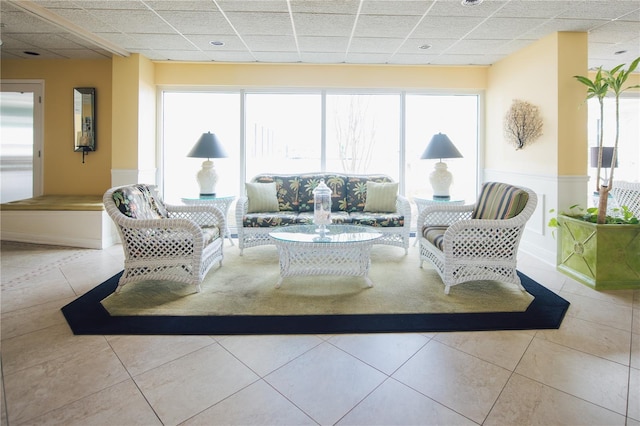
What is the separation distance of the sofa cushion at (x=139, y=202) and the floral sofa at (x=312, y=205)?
0.94 metres

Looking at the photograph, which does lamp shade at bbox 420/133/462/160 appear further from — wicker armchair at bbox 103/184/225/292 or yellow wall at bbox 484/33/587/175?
wicker armchair at bbox 103/184/225/292

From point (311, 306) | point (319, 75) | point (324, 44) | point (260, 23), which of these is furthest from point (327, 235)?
point (319, 75)

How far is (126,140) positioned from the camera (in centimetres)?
505

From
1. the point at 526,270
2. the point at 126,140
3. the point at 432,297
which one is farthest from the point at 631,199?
the point at 126,140

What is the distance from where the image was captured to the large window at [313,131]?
5707 millimetres

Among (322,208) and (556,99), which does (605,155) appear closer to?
(556,99)

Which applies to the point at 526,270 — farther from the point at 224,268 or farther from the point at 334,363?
the point at 224,268

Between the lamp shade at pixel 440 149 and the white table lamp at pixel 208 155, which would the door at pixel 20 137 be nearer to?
the white table lamp at pixel 208 155

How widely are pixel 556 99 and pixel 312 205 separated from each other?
2998mm

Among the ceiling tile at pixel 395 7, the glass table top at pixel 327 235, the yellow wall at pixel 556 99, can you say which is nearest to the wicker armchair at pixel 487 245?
the glass table top at pixel 327 235

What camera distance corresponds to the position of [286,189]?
481 cm

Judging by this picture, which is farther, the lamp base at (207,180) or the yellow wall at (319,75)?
the yellow wall at (319,75)

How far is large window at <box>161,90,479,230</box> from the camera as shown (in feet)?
18.7

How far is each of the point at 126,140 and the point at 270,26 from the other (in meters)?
2.59
